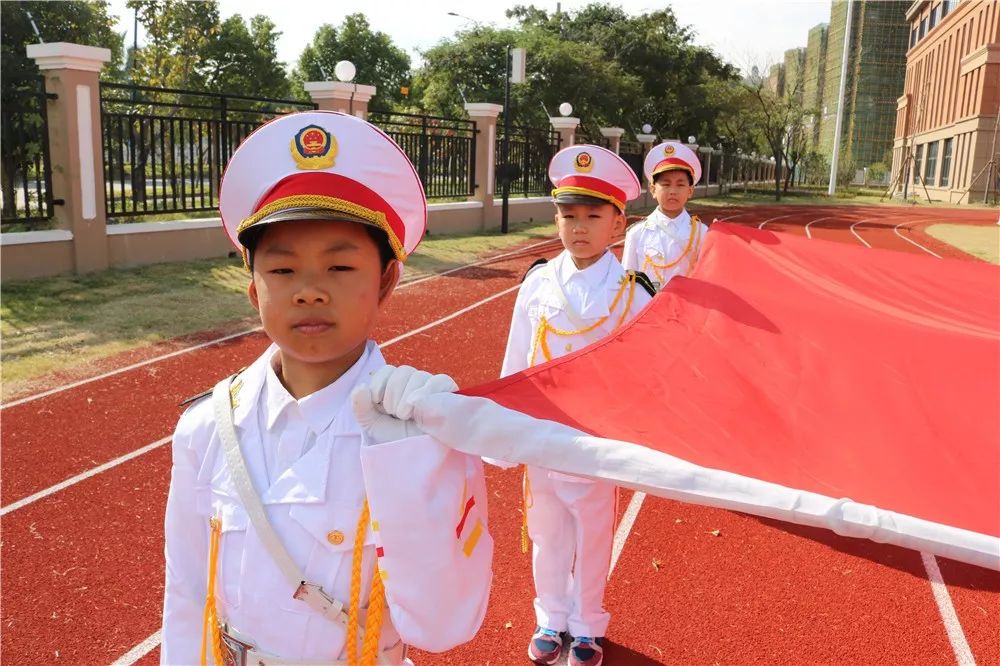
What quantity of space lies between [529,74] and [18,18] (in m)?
17.6

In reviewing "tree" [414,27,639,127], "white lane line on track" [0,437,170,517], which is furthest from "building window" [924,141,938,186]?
"white lane line on track" [0,437,170,517]

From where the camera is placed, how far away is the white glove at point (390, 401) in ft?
Result: 4.72

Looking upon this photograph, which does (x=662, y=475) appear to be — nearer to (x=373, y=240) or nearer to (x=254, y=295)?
(x=373, y=240)

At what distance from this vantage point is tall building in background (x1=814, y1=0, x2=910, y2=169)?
8031cm

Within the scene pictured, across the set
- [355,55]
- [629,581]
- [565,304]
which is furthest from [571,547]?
[355,55]

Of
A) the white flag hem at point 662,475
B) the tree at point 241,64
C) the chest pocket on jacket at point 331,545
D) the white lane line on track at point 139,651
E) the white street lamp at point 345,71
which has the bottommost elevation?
the white lane line on track at point 139,651

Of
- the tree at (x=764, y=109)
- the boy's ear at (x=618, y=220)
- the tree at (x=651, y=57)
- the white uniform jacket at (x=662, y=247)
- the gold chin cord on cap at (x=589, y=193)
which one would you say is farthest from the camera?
the tree at (x=764, y=109)

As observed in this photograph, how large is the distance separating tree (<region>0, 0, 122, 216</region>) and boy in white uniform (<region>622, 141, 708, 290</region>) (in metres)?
8.21

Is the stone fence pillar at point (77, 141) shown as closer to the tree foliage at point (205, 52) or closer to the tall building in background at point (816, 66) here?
the tree foliage at point (205, 52)

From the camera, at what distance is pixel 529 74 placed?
30.6 meters

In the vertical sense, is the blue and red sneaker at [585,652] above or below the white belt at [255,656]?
below

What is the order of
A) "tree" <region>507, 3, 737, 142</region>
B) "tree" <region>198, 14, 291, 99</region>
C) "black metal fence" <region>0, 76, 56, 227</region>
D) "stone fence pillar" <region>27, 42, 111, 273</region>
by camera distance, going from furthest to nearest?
"tree" <region>198, 14, 291, 99</region>, "tree" <region>507, 3, 737, 142</region>, "stone fence pillar" <region>27, 42, 111, 273</region>, "black metal fence" <region>0, 76, 56, 227</region>

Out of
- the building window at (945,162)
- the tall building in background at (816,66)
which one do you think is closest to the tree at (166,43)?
the building window at (945,162)

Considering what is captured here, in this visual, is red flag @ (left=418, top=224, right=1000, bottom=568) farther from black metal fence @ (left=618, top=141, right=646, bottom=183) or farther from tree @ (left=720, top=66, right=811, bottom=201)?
tree @ (left=720, top=66, right=811, bottom=201)
